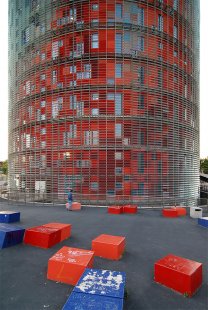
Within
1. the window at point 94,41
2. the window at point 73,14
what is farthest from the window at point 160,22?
the window at point 73,14

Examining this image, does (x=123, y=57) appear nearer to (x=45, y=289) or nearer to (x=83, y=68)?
(x=83, y=68)

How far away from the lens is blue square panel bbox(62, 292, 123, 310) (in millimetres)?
4410

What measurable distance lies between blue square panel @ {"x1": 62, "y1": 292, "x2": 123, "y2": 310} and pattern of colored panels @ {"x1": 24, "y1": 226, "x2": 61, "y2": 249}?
4352mm

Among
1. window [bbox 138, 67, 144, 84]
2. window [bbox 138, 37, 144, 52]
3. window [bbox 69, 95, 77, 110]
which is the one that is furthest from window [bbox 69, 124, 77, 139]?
window [bbox 138, 37, 144, 52]

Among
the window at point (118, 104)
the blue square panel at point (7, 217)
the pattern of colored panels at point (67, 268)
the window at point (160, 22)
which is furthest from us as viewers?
the window at point (160, 22)

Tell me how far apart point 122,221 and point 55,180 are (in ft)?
46.4

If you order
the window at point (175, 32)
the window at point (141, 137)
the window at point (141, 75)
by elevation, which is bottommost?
the window at point (141, 137)

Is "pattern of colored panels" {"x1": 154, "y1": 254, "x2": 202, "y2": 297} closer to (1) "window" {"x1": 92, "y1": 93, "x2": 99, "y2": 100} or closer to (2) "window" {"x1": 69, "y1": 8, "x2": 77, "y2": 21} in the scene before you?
(1) "window" {"x1": 92, "y1": 93, "x2": 99, "y2": 100}

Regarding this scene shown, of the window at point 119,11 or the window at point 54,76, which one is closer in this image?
the window at point 119,11

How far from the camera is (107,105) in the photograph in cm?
2577

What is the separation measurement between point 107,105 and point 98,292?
22758mm

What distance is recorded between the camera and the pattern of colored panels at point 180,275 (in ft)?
18.5

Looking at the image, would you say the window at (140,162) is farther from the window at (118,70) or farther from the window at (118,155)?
the window at (118,70)

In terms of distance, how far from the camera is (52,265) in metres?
6.28
